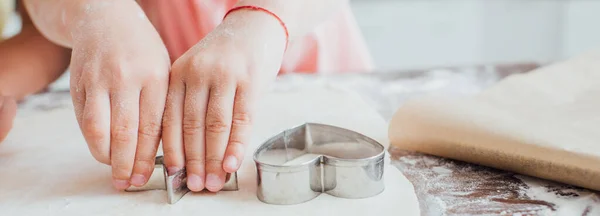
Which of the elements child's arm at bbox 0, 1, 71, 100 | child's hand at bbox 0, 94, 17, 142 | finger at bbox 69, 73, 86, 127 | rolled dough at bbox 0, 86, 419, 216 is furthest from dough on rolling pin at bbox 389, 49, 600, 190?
child's arm at bbox 0, 1, 71, 100

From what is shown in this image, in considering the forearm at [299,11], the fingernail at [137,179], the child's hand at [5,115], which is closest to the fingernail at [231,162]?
the fingernail at [137,179]

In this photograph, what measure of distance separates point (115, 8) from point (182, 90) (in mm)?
191

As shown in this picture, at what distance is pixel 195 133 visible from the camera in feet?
2.35

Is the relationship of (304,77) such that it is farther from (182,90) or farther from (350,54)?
(182,90)

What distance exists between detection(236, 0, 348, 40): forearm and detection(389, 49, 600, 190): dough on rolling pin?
20cm

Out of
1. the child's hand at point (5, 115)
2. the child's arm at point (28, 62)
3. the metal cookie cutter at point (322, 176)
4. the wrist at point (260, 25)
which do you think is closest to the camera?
the metal cookie cutter at point (322, 176)

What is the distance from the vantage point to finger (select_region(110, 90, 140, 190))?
0.71 meters

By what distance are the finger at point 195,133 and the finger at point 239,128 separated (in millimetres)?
31

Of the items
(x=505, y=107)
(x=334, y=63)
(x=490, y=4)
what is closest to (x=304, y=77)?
(x=334, y=63)

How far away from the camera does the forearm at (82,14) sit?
0.82 meters

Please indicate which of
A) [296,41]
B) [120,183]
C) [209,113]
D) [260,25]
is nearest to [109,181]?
[120,183]

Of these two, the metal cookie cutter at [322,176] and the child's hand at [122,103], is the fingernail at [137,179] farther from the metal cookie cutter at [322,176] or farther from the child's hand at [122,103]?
the metal cookie cutter at [322,176]

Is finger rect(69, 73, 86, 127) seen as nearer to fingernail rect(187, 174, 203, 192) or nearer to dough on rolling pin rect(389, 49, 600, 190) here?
fingernail rect(187, 174, 203, 192)

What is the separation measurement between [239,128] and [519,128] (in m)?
0.35
